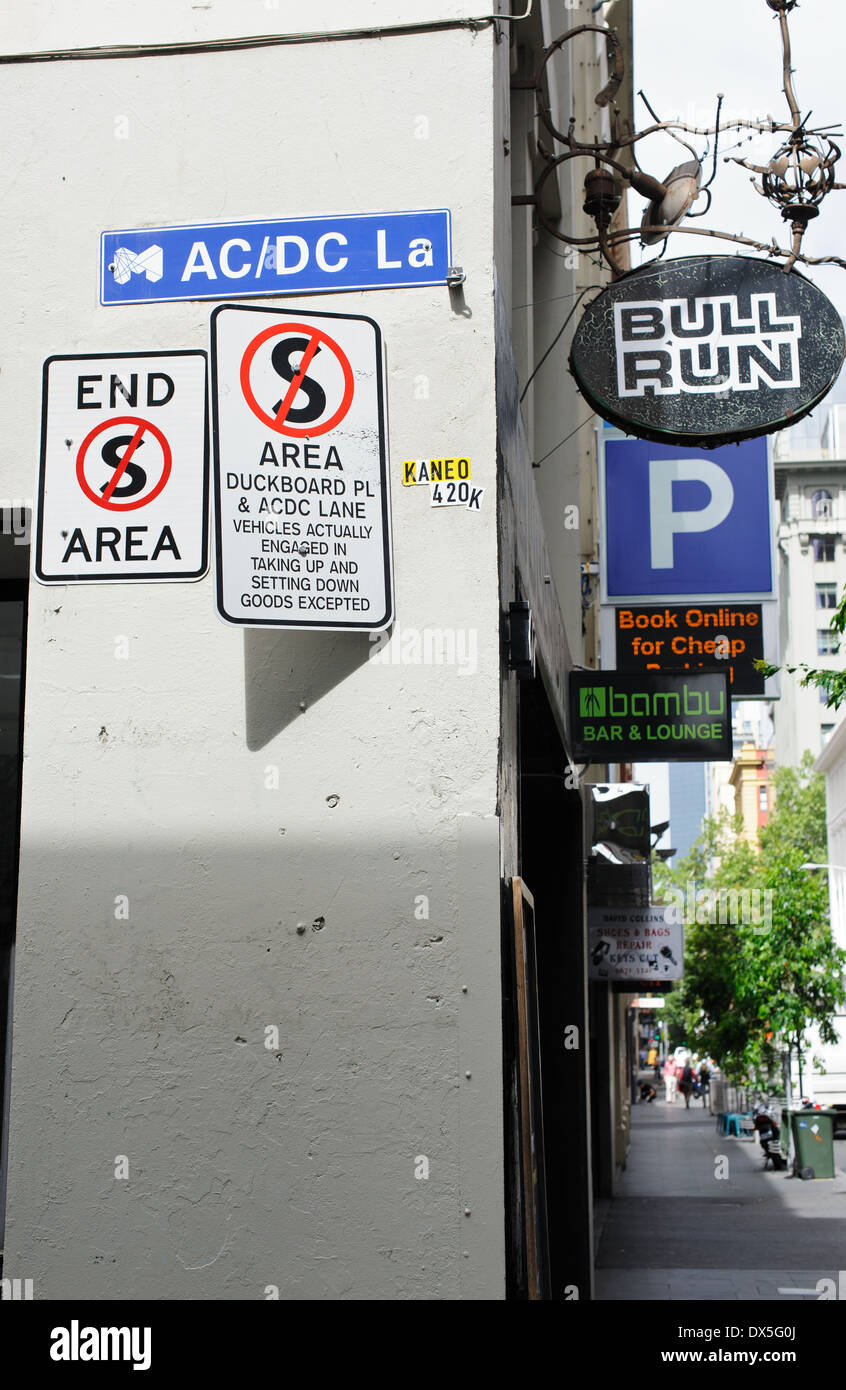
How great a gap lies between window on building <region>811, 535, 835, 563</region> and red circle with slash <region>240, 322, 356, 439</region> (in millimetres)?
92185

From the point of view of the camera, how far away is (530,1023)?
18.3 feet

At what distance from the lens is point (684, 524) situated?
10844mm

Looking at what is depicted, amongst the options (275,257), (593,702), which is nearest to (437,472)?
(275,257)

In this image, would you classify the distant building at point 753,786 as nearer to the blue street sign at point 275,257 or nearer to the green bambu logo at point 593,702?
the green bambu logo at point 593,702

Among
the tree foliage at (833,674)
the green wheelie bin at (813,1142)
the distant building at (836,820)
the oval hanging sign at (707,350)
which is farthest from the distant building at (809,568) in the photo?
the oval hanging sign at (707,350)

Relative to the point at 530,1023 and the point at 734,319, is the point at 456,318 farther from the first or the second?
the point at 530,1023

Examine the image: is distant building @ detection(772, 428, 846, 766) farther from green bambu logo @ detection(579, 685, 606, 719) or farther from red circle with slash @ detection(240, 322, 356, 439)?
red circle with slash @ detection(240, 322, 356, 439)

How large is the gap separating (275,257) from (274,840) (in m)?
2.13

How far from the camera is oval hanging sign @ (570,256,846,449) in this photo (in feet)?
21.3

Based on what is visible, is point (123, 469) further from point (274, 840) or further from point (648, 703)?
point (648, 703)

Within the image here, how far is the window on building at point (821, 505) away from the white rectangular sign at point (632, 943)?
82229 millimetres

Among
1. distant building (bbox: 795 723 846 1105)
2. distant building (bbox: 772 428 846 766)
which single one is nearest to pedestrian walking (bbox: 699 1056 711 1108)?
distant building (bbox: 795 723 846 1105)

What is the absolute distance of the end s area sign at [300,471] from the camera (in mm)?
5039
